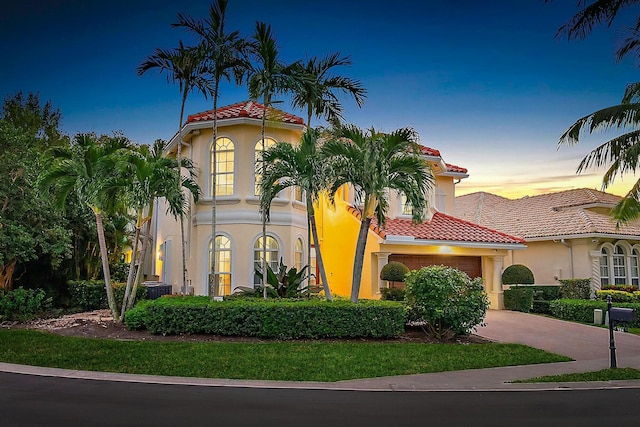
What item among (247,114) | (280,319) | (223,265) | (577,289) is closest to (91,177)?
(223,265)

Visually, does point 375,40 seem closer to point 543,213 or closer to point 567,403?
point 567,403

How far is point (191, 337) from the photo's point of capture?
1210 centimetres

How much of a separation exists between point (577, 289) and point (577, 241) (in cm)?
232

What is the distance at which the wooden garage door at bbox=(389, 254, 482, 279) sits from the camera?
20.0 meters

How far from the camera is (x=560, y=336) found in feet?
46.9

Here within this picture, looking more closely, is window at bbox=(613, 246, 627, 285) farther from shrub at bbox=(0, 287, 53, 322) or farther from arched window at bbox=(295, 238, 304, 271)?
shrub at bbox=(0, 287, 53, 322)

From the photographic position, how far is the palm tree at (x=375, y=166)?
41.4ft

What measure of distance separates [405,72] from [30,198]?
13923 mm

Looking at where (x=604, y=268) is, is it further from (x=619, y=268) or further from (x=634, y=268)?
(x=634, y=268)

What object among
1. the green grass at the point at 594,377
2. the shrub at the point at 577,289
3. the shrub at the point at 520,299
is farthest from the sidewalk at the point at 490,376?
the shrub at the point at 577,289

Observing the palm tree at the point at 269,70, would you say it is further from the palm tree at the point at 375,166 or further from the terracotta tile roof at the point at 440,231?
the terracotta tile roof at the point at 440,231

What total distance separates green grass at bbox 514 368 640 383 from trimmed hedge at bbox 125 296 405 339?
12.9 ft

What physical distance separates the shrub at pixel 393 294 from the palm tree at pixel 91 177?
897cm

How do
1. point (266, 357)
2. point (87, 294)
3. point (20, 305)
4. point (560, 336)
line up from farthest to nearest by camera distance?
point (87, 294)
point (20, 305)
point (560, 336)
point (266, 357)
